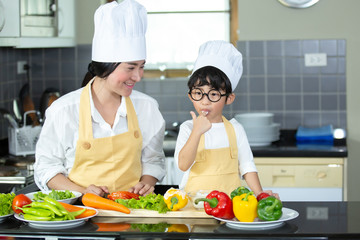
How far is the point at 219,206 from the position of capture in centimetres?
202

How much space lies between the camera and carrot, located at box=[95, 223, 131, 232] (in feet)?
6.48

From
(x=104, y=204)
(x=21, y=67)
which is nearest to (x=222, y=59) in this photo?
(x=104, y=204)

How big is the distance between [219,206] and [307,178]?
2207 millimetres

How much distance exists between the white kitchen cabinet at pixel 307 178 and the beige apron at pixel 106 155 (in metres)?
1.67

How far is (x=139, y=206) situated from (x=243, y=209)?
1.39 feet

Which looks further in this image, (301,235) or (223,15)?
(223,15)

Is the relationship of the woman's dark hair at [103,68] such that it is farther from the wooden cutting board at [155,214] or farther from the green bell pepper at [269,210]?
the green bell pepper at [269,210]

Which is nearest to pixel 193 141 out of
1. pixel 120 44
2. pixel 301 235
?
pixel 120 44

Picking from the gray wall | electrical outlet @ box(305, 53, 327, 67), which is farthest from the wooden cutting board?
electrical outlet @ box(305, 53, 327, 67)

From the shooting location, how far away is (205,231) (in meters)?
1.95

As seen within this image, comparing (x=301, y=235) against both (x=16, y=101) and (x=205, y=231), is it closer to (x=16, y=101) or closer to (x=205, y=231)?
(x=205, y=231)

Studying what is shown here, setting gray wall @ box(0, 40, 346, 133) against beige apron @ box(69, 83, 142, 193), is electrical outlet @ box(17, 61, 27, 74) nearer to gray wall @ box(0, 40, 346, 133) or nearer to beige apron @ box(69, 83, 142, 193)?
gray wall @ box(0, 40, 346, 133)

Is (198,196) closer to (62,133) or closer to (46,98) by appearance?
(62,133)

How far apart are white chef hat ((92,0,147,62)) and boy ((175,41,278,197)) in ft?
0.90
